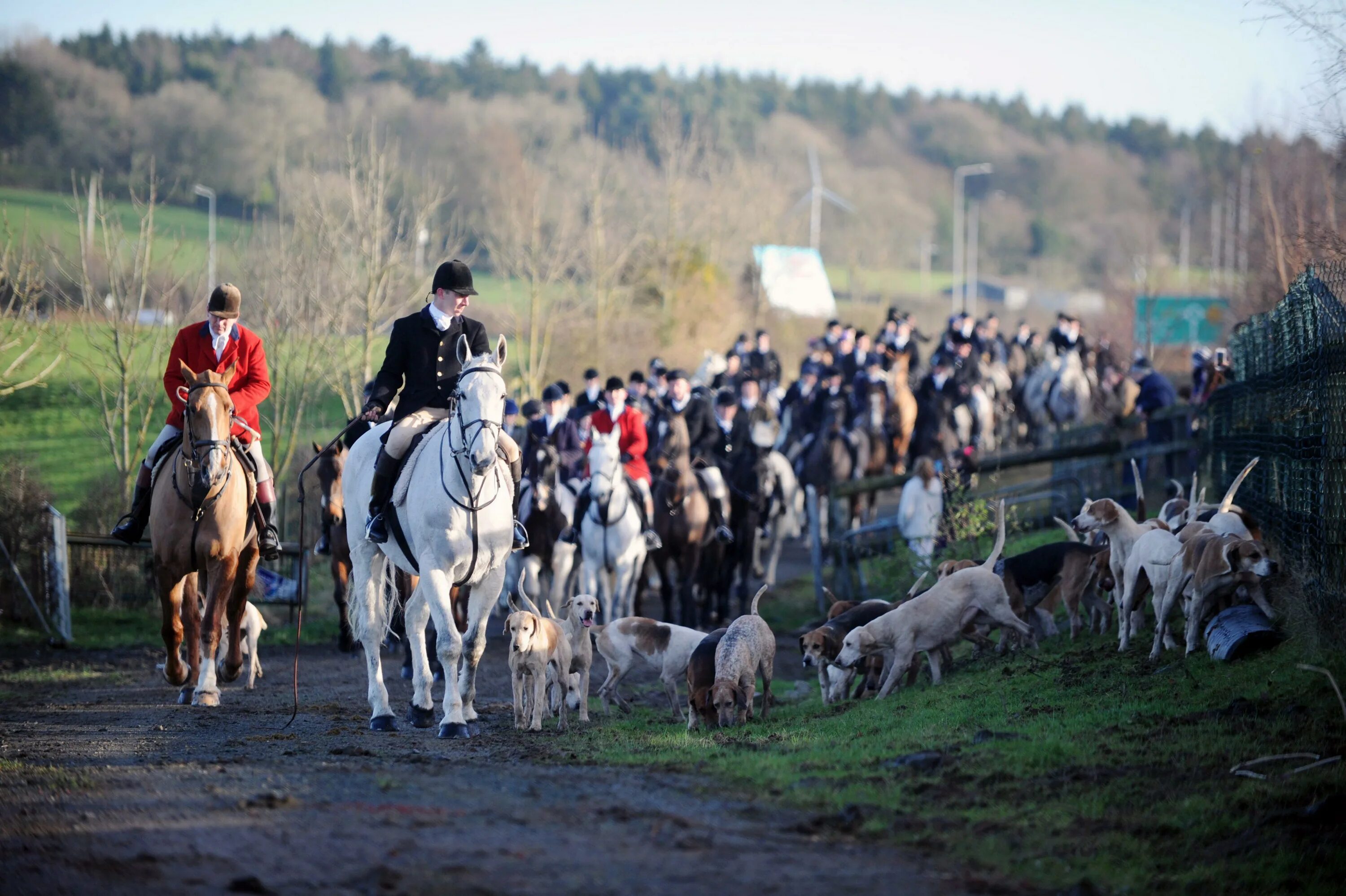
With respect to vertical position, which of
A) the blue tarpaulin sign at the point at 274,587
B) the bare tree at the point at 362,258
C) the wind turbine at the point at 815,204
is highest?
the wind turbine at the point at 815,204

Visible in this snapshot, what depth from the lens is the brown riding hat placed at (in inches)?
426

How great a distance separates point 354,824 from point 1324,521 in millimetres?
6138

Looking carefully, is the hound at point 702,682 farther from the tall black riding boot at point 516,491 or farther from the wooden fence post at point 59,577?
the wooden fence post at point 59,577

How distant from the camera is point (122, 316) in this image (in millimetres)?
20516

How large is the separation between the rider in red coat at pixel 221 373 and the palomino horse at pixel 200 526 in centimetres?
21

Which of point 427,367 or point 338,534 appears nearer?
point 427,367

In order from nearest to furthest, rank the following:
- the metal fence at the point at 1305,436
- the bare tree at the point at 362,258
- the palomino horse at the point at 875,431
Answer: the metal fence at the point at 1305,436 < the palomino horse at the point at 875,431 < the bare tree at the point at 362,258

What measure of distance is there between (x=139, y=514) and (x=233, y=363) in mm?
1415

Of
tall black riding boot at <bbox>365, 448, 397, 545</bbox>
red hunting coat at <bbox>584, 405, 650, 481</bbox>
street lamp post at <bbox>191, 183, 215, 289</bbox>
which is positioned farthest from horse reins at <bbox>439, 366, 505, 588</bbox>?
street lamp post at <bbox>191, 183, 215, 289</bbox>

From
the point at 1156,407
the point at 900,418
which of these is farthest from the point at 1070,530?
the point at 900,418

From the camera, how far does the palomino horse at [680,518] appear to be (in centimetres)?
1653

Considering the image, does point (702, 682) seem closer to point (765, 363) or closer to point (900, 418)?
Answer: point (900, 418)

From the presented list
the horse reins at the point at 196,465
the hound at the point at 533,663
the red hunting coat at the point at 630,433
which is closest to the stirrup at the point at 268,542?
the horse reins at the point at 196,465

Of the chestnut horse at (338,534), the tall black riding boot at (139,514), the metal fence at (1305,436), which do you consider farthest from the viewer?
the chestnut horse at (338,534)
